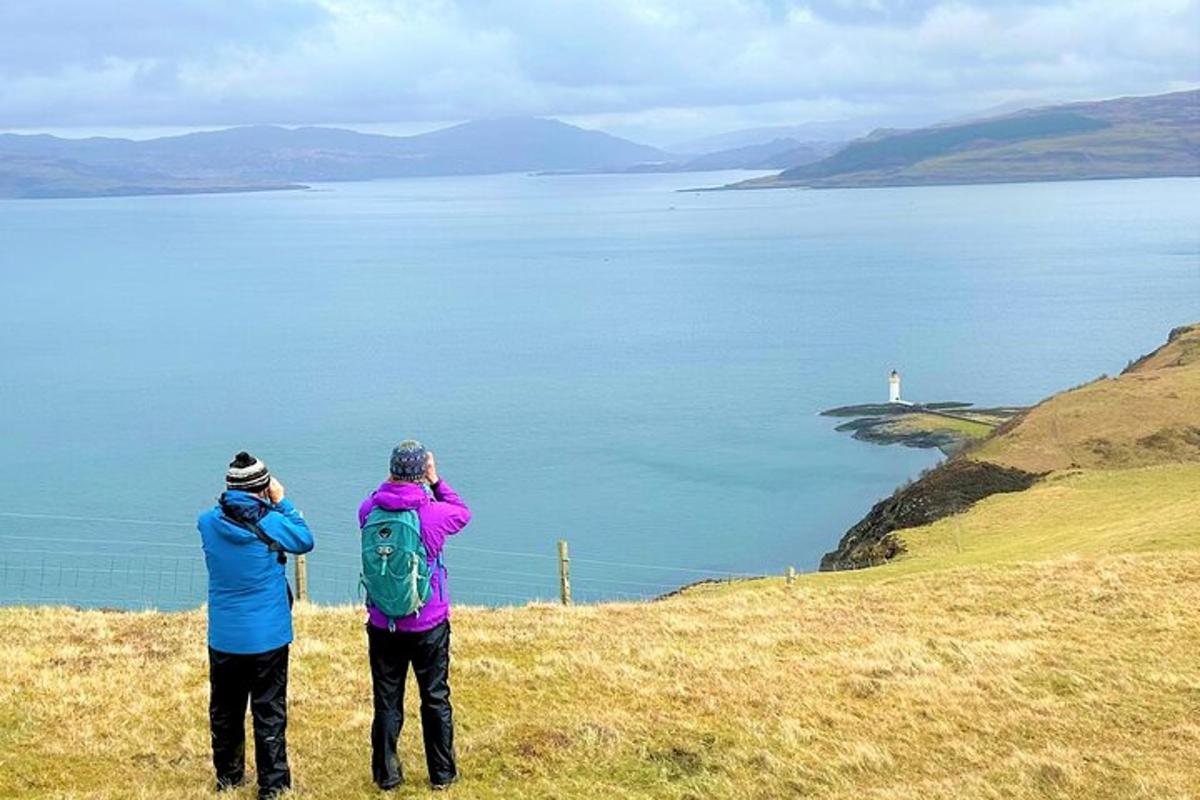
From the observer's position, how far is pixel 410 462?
8172 millimetres

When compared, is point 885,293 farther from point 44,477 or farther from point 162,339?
point 44,477

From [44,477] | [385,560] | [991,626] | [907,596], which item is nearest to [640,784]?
[385,560]

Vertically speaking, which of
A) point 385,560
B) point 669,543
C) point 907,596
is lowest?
point 669,543

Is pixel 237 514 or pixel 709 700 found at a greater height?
pixel 237 514

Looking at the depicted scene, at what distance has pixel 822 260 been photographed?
170 m

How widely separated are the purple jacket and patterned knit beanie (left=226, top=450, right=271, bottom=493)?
685mm

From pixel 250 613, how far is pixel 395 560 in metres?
1.11

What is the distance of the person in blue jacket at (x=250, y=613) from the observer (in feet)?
27.2

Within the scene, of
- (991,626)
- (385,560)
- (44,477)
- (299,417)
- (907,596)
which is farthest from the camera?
(299,417)

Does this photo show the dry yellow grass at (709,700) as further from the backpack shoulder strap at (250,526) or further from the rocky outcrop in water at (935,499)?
the rocky outcrop in water at (935,499)

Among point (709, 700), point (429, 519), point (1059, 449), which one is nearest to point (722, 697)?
point (709, 700)

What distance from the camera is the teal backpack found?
8203 mm

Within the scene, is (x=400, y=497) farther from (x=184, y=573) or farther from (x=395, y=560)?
(x=184, y=573)

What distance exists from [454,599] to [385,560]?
32.5 metres
